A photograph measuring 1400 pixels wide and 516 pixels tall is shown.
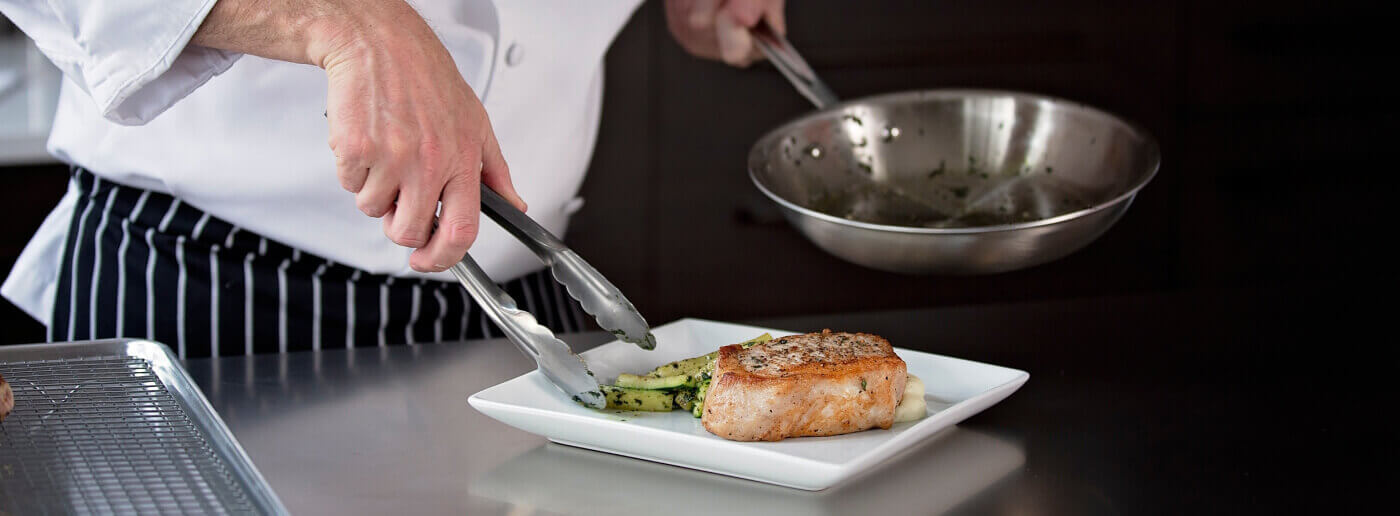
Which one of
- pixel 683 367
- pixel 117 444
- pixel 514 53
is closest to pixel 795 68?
pixel 514 53

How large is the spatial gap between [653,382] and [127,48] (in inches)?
18.7

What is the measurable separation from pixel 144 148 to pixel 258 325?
0.23 metres

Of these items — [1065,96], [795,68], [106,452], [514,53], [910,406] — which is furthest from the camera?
[1065,96]

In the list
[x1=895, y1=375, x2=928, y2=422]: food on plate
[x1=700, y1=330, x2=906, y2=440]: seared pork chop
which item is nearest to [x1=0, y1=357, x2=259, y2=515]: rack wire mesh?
[x1=700, y1=330, x2=906, y2=440]: seared pork chop

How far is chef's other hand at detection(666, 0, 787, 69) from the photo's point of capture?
144 centimetres

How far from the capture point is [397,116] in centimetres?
84

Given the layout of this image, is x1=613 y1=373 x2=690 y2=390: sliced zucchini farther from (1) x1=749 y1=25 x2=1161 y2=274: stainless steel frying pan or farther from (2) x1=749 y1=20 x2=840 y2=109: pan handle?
(2) x1=749 y1=20 x2=840 y2=109: pan handle

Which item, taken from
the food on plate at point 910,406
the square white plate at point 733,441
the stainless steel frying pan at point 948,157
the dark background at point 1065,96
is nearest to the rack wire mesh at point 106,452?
the square white plate at point 733,441

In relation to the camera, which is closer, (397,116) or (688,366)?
(397,116)

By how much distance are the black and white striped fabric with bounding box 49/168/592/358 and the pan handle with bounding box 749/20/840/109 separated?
1.52 feet

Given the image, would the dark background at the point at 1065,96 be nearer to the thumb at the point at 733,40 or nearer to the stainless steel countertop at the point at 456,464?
the thumb at the point at 733,40

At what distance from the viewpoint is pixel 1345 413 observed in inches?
38.8

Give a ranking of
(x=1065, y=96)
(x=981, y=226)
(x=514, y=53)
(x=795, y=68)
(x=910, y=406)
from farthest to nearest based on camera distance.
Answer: (x=1065, y=96)
(x=795, y=68)
(x=514, y=53)
(x=981, y=226)
(x=910, y=406)

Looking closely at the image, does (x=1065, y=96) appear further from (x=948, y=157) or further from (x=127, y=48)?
(x=127, y=48)
